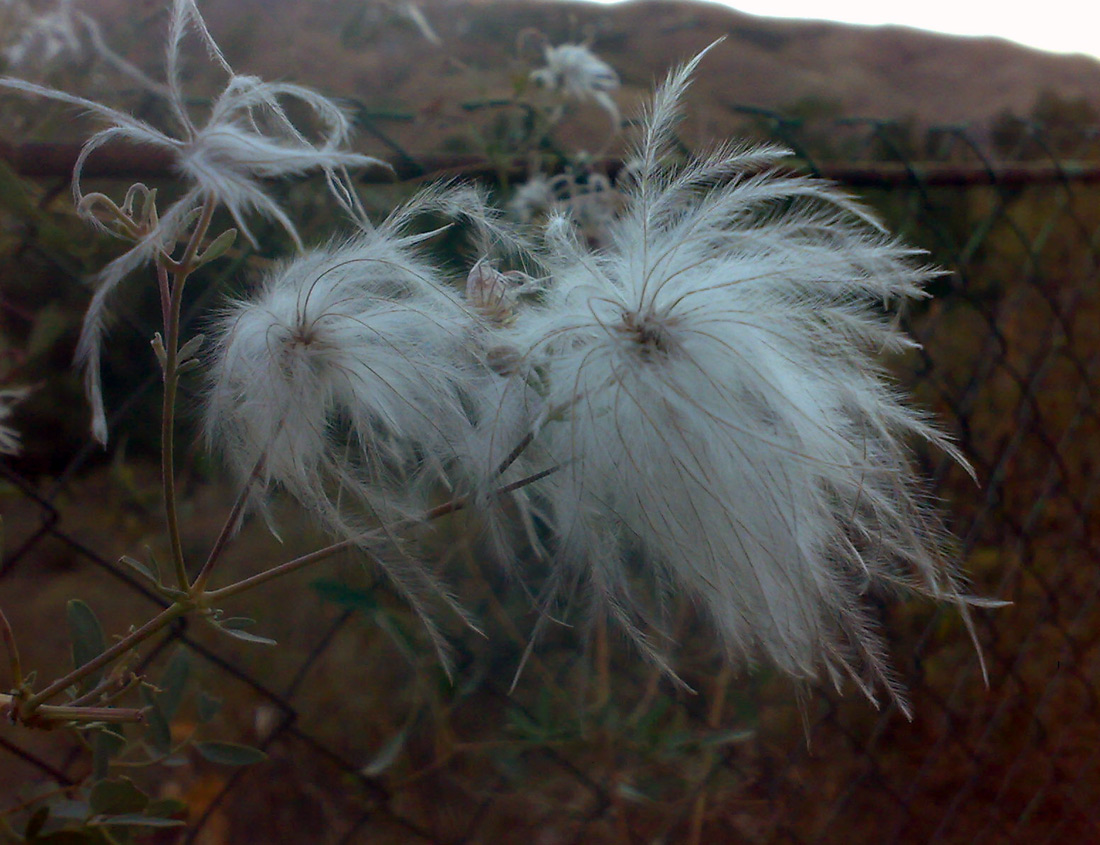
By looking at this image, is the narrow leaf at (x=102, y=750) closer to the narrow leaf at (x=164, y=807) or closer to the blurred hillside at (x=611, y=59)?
the narrow leaf at (x=164, y=807)

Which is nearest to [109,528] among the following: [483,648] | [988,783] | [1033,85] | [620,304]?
[483,648]

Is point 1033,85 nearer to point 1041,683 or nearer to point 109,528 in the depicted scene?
point 1041,683

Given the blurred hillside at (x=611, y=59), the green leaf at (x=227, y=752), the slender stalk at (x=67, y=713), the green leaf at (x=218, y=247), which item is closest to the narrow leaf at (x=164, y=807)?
the green leaf at (x=227, y=752)

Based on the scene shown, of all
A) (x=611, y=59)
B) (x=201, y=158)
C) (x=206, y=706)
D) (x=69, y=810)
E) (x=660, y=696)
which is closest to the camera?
(x=201, y=158)

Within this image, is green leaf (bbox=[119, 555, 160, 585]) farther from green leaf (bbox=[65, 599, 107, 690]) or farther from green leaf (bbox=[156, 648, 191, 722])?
green leaf (bbox=[156, 648, 191, 722])

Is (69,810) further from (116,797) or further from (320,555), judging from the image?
(320,555)

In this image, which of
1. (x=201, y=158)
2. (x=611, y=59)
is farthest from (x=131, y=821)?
(x=611, y=59)
